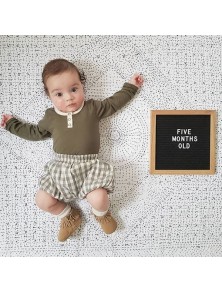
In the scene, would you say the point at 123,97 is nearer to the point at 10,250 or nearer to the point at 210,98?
the point at 210,98

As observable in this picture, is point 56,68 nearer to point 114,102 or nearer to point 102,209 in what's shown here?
point 114,102

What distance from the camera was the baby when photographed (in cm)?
143

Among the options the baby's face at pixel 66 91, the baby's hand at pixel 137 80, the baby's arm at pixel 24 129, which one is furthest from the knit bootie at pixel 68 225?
the baby's hand at pixel 137 80

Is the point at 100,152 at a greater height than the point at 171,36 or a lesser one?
lesser

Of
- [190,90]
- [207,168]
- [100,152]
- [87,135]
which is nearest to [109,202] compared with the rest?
[100,152]

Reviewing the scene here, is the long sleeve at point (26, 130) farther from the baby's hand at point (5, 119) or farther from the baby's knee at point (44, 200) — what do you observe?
the baby's knee at point (44, 200)

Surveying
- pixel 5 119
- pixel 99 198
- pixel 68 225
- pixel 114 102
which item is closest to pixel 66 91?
pixel 114 102

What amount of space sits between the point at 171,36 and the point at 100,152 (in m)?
0.64

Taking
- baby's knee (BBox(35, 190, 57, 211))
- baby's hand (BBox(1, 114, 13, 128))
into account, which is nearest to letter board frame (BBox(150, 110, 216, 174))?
baby's knee (BBox(35, 190, 57, 211))

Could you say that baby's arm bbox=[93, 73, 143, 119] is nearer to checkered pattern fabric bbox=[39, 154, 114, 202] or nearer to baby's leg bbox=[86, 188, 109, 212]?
checkered pattern fabric bbox=[39, 154, 114, 202]

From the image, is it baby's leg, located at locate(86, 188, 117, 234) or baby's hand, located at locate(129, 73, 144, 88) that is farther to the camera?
baby's hand, located at locate(129, 73, 144, 88)

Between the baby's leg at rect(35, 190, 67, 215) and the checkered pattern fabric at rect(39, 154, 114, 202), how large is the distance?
20 millimetres

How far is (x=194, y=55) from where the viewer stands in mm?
1539

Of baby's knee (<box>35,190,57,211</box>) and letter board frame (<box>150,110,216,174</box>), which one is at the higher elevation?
letter board frame (<box>150,110,216,174</box>)
